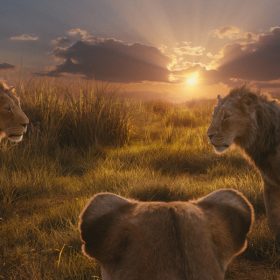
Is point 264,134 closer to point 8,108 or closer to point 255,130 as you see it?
point 255,130

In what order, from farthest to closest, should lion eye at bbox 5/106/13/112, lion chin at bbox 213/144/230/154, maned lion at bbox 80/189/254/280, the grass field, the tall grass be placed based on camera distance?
the tall grass
lion eye at bbox 5/106/13/112
lion chin at bbox 213/144/230/154
the grass field
maned lion at bbox 80/189/254/280

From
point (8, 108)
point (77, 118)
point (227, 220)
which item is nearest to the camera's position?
point (227, 220)

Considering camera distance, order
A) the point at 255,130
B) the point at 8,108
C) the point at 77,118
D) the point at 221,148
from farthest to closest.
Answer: the point at 77,118
the point at 8,108
the point at 221,148
the point at 255,130

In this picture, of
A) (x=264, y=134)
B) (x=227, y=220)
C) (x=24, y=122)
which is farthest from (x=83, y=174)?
(x=227, y=220)

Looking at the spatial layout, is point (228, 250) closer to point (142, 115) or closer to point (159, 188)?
point (159, 188)

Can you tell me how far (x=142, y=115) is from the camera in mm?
12445

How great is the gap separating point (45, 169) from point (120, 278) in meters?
6.78

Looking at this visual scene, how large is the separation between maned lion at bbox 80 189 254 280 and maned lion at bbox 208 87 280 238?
138 inches

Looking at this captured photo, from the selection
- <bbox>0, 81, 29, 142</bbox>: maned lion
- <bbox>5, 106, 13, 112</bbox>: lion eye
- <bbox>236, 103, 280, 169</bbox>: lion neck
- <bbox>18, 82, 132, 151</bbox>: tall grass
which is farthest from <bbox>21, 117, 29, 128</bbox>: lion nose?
<bbox>18, 82, 132, 151</bbox>: tall grass

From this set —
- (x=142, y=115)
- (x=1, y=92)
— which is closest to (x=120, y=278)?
(x=1, y=92)

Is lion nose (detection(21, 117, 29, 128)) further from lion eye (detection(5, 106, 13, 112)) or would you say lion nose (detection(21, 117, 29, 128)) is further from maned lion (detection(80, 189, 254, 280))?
maned lion (detection(80, 189, 254, 280))

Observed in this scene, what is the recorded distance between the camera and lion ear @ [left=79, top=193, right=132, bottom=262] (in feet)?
3.36

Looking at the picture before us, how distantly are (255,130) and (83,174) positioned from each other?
383 centimetres

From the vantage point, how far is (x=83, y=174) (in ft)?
25.5
